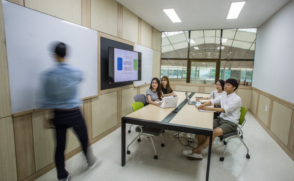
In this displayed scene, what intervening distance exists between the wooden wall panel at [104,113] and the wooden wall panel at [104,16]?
4.57ft

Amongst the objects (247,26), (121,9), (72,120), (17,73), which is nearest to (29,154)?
(72,120)

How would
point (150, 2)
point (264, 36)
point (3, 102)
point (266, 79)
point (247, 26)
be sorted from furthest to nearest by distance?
point (247, 26)
point (264, 36)
point (266, 79)
point (150, 2)
point (3, 102)

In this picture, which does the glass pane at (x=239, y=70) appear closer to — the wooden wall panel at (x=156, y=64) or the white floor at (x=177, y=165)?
the wooden wall panel at (x=156, y=64)

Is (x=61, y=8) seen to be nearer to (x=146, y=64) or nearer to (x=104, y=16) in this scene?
(x=104, y=16)

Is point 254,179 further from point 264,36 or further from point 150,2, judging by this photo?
point 264,36

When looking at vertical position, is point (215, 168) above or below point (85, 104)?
below

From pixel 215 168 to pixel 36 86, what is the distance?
2.80 metres

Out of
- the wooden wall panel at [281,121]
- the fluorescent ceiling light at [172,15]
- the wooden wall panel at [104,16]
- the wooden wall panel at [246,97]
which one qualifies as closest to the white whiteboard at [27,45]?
the wooden wall panel at [104,16]

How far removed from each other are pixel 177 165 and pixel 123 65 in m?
2.42

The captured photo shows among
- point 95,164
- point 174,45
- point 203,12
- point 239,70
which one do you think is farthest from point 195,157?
point 174,45

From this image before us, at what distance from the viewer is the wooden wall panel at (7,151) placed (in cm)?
178

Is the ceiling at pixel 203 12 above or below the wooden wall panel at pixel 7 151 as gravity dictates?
above

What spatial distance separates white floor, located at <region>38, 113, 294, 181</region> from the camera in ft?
7.55

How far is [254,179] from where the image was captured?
2279mm
